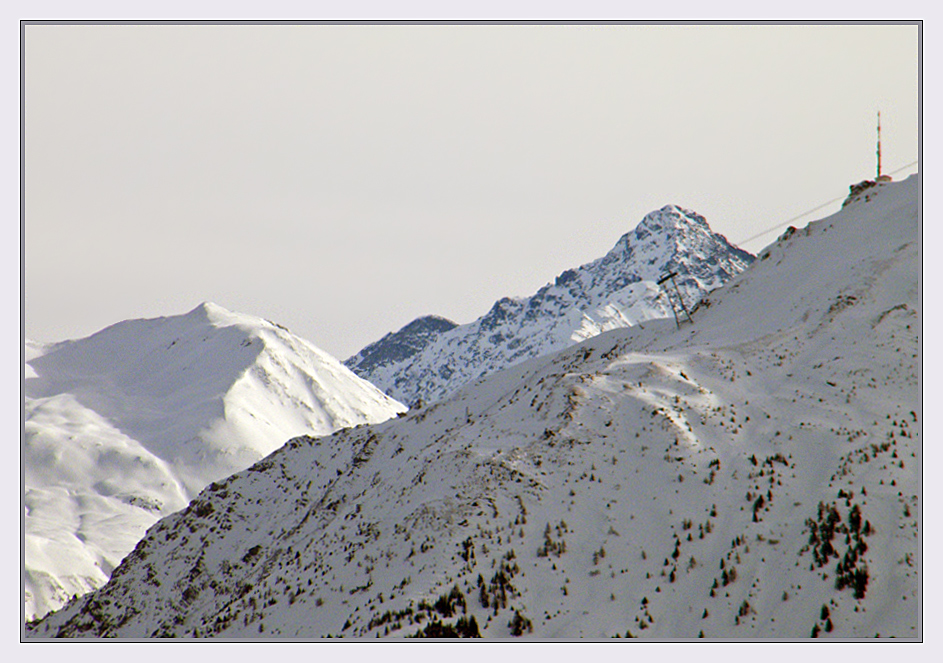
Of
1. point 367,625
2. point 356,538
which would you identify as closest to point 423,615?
point 367,625

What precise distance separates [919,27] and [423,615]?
25683mm

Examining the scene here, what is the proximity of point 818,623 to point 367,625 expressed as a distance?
15.2 m

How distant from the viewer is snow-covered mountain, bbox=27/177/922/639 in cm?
3306

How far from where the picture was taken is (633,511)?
131 ft

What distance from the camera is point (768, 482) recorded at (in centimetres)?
4031

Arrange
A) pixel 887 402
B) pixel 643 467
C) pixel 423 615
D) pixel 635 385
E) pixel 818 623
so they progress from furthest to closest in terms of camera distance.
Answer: pixel 635 385
pixel 887 402
pixel 643 467
pixel 423 615
pixel 818 623

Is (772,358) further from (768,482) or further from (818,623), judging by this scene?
(818,623)

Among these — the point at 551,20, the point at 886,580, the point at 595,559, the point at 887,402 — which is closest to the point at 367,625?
the point at 595,559

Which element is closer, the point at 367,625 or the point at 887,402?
the point at 367,625

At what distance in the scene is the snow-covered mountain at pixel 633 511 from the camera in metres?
33.1

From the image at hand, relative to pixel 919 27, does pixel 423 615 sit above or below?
below

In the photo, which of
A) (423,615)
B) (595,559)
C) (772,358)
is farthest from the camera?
(772,358)

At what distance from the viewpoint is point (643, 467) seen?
141 ft

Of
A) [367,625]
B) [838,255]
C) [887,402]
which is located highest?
[838,255]
